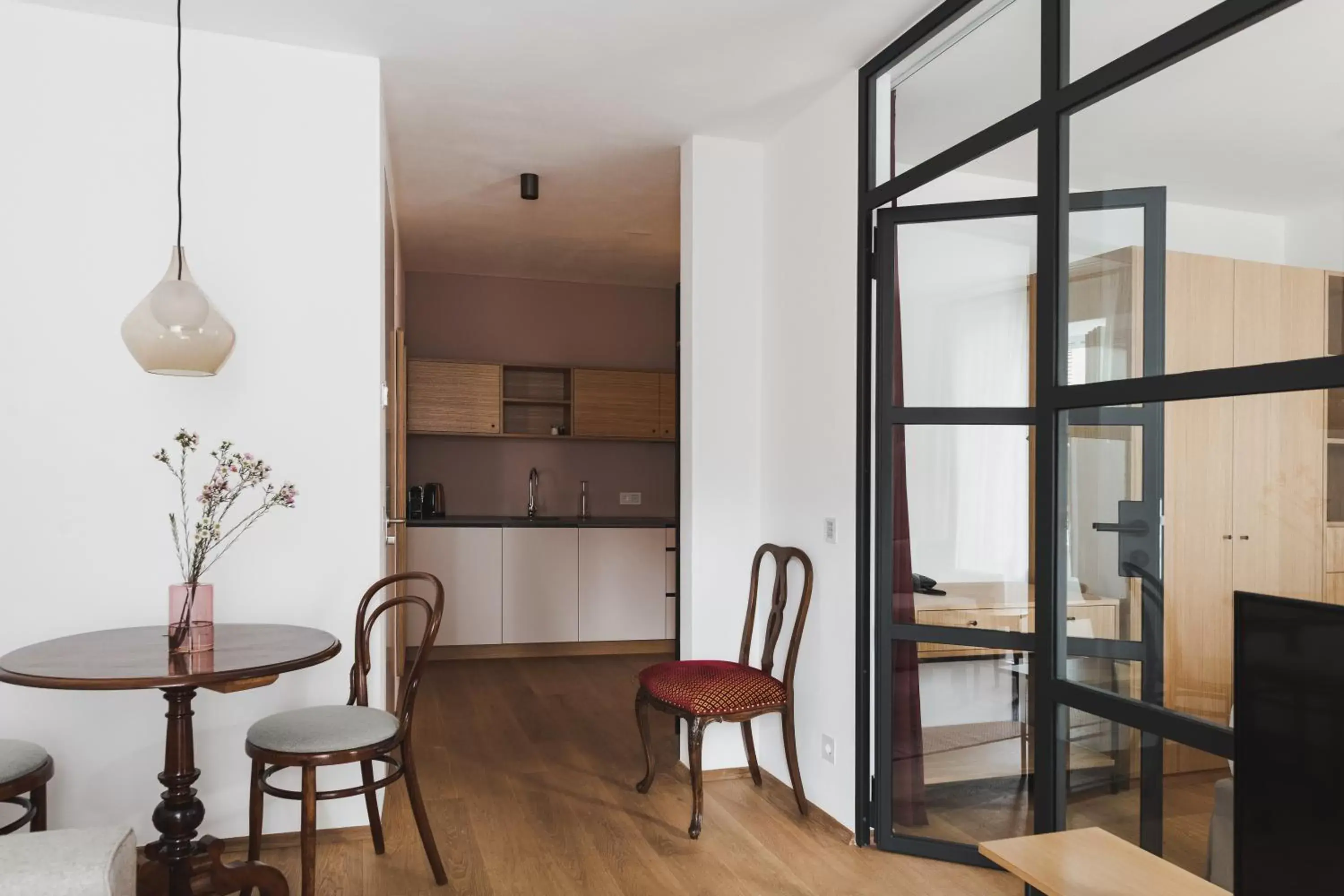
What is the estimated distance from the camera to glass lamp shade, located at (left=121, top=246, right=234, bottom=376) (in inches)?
97.8

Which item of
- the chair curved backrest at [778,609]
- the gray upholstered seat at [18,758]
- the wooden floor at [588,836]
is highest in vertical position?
the chair curved backrest at [778,609]

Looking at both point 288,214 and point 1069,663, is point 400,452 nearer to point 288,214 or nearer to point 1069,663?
point 288,214

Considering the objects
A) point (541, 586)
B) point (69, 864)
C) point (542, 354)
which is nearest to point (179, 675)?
point (69, 864)

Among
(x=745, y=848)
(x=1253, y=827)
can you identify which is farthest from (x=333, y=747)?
(x=1253, y=827)

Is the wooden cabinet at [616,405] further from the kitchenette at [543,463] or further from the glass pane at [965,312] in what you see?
the glass pane at [965,312]

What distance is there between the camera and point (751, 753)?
384cm

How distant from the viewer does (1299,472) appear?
5.86 feet

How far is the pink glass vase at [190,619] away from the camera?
2520 mm

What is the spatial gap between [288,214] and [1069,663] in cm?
284

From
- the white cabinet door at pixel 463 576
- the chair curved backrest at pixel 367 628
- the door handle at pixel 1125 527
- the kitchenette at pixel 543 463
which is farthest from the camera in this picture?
the kitchenette at pixel 543 463

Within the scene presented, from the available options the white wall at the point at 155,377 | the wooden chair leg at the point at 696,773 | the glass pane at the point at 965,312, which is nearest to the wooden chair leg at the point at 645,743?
the wooden chair leg at the point at 696,773

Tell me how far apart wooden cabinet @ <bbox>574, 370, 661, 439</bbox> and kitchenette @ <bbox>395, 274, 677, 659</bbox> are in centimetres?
1

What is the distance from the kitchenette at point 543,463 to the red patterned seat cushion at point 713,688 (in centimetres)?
271

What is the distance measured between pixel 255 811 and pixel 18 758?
65 centimetres
